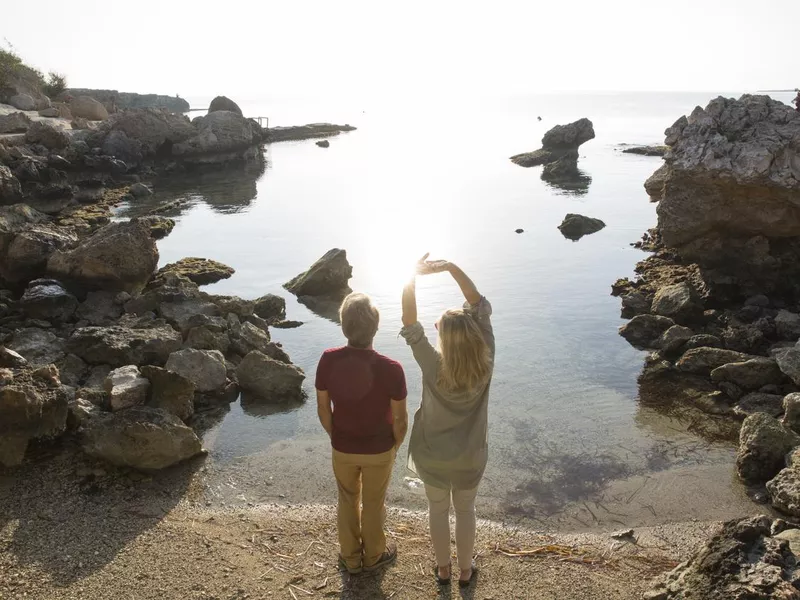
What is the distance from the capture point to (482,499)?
28.2 ft

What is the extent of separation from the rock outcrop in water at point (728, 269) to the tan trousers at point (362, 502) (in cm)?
746

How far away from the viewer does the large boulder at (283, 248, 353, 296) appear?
1898 cm

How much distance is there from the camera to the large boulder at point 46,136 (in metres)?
40.1

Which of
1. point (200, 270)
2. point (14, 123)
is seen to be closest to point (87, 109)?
point (14, 123)

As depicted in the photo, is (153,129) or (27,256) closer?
(27,256)

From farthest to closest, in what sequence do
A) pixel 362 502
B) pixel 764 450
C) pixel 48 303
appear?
pixel 48 303 → pixel 764 450 → pixel 362 502

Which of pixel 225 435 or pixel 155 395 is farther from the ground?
pixel 155 395

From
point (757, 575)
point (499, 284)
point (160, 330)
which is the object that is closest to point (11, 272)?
point (160, 330)

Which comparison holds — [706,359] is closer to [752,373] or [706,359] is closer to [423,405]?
[752,373]

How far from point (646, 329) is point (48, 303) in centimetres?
1295

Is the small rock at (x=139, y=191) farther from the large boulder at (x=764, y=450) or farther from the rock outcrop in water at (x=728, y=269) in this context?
the large boulder at (x=764, y=450)

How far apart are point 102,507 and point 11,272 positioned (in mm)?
10250

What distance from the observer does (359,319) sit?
522cm

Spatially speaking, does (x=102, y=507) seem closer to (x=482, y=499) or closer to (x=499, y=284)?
(x=482, y=499)
